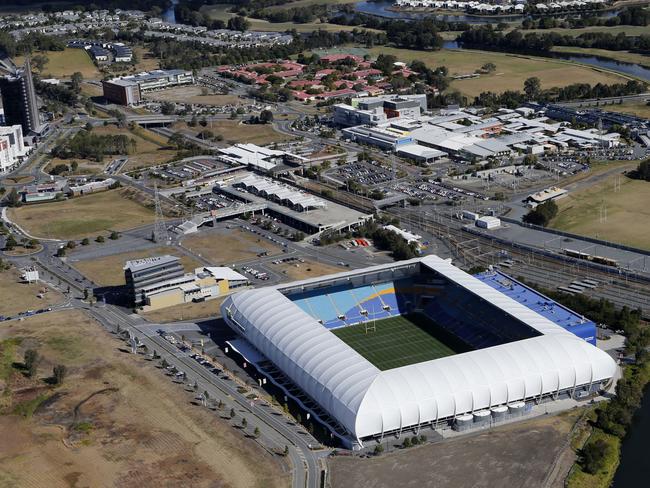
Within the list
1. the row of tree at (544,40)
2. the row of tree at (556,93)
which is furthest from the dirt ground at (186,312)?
the row of tree at (544,40)

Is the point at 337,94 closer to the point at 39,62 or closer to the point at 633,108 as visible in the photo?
the point at 633,108

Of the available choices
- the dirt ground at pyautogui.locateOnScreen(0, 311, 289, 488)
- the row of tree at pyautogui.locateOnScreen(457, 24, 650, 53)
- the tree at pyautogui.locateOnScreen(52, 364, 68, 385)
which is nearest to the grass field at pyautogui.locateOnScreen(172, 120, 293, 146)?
the dirt ground at pyautogui.locateOnScreen(0, 311, 289, 488)

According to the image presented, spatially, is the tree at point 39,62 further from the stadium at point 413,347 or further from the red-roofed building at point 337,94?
the stadium at point 413,347

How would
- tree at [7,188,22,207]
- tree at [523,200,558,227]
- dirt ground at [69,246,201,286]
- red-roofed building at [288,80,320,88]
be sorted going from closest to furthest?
1. dirt ground at [69,246,201,286]
2. tree at [523,200,558,227]
3. tree at [7,188,22,207]
4. red-roofed building at [288,80,320,88]

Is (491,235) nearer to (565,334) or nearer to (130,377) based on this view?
(565,334)

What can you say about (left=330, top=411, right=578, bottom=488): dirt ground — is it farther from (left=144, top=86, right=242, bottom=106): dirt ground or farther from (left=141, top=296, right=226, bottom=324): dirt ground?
(left=144, top=86, right=242, bottom=106): dirt ground
